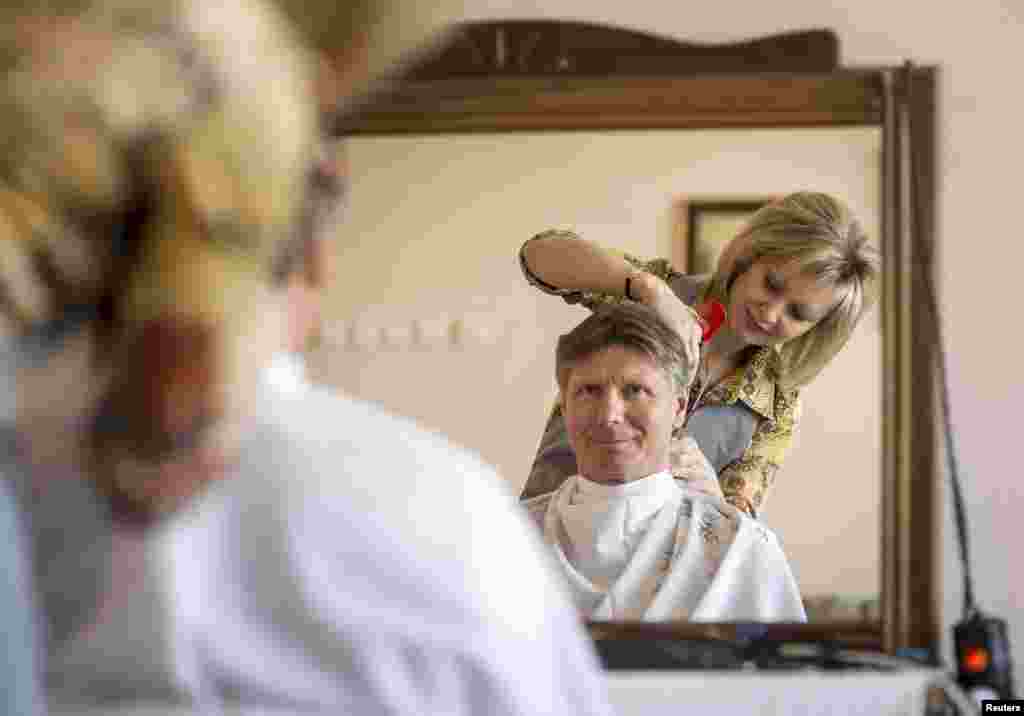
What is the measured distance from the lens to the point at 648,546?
1.46 meters

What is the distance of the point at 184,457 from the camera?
13.8 inches

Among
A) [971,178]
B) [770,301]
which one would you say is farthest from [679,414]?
[971,178]

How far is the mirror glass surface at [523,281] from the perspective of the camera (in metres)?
1.50

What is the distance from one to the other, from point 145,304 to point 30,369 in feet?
0.19

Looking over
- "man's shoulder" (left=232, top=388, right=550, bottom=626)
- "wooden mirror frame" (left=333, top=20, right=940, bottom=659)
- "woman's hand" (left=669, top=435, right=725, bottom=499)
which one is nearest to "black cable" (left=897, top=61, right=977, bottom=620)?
"wooden mirror frame" (left=333, top=20, right=940, bottom=659)

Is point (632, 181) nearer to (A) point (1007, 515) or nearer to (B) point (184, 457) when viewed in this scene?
(A) point (1007, 515)

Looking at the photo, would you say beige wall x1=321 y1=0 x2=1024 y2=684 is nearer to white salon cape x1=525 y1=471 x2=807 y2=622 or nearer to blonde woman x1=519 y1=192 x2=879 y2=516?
blonde woman x1=519 y1=192 x2=879 y2=516

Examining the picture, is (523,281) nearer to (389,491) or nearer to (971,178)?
(971,178)

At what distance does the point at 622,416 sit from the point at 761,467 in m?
0.18

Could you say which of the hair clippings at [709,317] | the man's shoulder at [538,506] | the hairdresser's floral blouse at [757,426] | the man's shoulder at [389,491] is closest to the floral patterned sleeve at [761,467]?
the hairdresser's floral blouse at [757,426]

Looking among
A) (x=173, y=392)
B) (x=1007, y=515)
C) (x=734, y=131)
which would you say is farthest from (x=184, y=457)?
(x=1007, y=515)

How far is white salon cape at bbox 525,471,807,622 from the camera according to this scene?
4.80 feet

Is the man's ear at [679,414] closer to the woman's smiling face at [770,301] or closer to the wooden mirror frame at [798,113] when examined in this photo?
the woman's smiling face at [770,301]

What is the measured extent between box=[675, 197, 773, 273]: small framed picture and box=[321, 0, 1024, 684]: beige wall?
25cm
